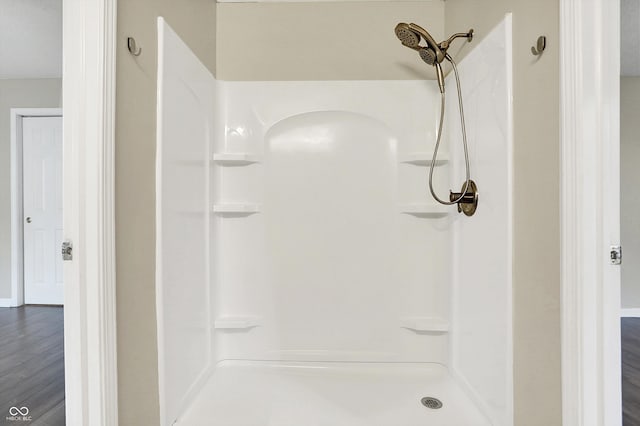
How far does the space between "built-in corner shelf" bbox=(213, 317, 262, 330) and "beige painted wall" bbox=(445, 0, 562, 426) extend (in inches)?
51.7

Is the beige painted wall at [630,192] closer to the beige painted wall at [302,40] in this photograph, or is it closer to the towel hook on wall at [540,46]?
the beige painted wall at [302,40]

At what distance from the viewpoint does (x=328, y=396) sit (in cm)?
174

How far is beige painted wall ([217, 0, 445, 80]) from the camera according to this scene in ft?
6.68

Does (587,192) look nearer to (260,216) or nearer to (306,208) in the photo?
(306,208)

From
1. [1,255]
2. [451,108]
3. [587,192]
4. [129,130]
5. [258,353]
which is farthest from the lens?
[1,255]

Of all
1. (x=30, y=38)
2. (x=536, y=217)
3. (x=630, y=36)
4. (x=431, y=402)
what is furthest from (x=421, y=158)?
(x=30, y=38)

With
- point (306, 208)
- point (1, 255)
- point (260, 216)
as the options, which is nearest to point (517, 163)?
point (306, 208)

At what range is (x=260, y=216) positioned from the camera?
2064 millimetres

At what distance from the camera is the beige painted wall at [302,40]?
2.04 metres

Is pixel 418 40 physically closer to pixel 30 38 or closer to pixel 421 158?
pixel 421 158

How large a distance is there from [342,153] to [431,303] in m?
0.99

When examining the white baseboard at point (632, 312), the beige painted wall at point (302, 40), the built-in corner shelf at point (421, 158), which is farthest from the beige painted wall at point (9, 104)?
the white baseboard at point (632, 312)

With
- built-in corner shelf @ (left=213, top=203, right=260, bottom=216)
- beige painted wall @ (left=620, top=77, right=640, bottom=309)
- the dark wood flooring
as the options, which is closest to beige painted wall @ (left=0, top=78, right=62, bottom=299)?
the dark wood flooring

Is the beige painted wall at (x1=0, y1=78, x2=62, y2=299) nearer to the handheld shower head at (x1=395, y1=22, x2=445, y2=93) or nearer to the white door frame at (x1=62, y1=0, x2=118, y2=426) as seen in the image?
the white door frame at (x1=62, y1=0, x2=118, y2=426)
